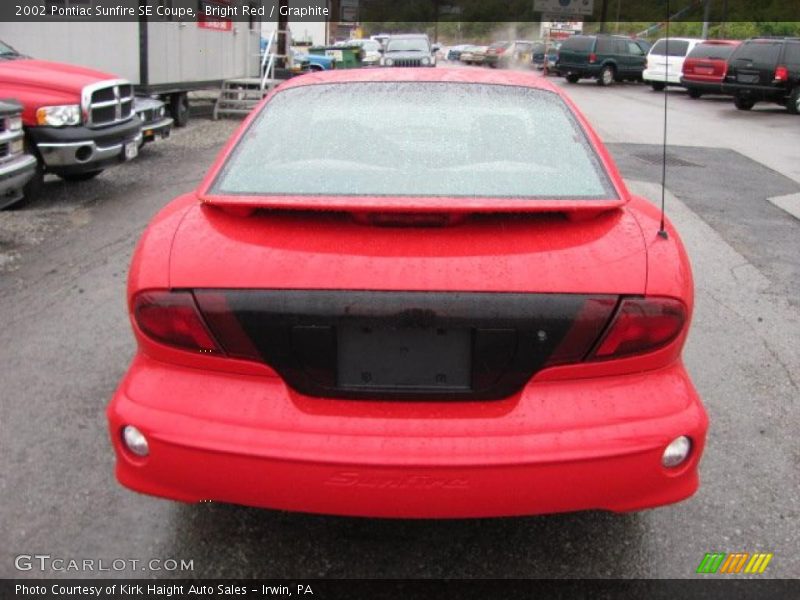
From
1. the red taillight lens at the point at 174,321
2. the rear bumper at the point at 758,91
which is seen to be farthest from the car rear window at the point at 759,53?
the red taillight lens at the point at 174,321

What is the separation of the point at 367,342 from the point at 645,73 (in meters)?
29.0

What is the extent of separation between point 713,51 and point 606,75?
6826 mm

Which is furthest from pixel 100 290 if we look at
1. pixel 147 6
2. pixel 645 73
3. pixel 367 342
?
pixel 645 73

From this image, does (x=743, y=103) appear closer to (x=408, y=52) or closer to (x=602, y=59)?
(x=602, y=59)

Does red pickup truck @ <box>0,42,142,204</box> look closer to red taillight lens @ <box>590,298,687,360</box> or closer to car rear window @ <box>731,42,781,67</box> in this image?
red taillight lens @ <box>590,298,687,360</box>

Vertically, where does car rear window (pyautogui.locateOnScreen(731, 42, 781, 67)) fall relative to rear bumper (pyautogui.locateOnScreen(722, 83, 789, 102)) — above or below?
above

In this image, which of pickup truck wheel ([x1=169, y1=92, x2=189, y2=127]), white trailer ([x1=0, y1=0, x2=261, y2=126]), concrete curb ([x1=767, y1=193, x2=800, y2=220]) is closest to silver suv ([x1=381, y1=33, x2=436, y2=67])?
white trailer ([x1=0, y1=0, x2=261, y2=126])

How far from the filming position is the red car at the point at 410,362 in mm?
2301

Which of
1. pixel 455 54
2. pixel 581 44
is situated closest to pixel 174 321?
pixel 581 44

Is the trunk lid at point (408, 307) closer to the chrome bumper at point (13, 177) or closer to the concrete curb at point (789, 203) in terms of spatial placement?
the chrome bumper at point (13, 177)

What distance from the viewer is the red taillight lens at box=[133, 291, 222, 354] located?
2412 mm

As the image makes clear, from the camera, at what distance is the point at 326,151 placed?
306 centimetres

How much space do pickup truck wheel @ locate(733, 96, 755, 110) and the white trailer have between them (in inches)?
501

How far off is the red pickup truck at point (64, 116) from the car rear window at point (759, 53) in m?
17.6
